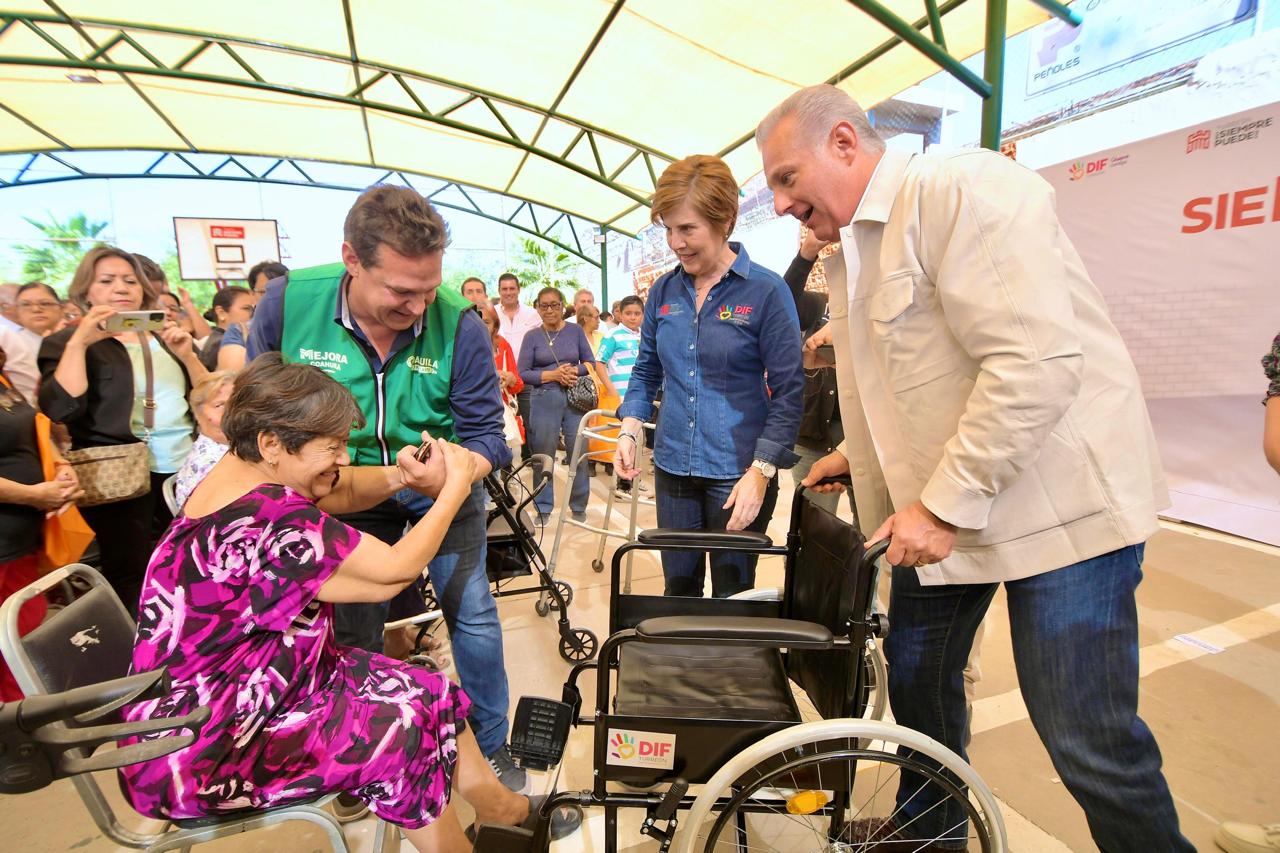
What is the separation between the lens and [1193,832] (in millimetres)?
1499

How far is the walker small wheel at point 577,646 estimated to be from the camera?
2322 millimetres

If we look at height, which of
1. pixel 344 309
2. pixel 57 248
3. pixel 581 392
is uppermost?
pixel 57 248

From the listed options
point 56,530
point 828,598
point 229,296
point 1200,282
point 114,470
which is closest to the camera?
point 828,598

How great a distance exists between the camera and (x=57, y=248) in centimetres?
1000

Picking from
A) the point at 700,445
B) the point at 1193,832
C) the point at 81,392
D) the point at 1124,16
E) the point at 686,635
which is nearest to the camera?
the point at 686,635

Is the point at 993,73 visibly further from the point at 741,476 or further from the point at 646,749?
the point at 646,749

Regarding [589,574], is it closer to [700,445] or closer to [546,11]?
[700,445]

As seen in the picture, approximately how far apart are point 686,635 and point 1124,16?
4.98 metres

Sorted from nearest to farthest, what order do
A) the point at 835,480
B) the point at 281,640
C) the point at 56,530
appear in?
the point at 281,640 < the point at 835,480 < the point at 56,530

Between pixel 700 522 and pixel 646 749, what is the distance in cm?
84

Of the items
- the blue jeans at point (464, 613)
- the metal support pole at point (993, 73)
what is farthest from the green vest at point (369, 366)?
the metal support pole at point (993, 73)

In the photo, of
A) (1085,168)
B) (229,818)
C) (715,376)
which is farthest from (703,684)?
(1085,168)

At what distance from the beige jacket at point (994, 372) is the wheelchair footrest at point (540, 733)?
2.71 ft

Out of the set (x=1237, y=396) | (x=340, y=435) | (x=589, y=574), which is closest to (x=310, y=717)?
(x=340, y=435)
